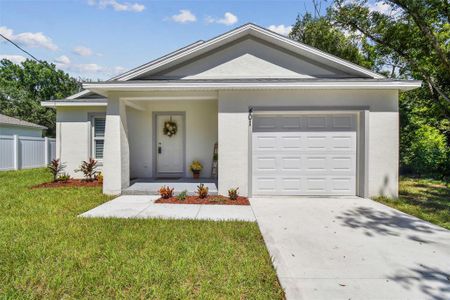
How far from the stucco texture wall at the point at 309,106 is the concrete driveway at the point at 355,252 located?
1363mm

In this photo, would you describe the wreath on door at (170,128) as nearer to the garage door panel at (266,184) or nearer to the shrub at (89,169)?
the shrub at (89,169)

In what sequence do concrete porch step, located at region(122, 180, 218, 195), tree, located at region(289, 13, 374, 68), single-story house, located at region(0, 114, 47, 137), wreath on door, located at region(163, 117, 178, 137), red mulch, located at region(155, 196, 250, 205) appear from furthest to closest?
single-story house, located at region(0, 114, 47, 137), tree, located at region(289, 13, 374, 68), wreath on door, located at region(163, 117, 178, 137), concrete porch step, located at region(122, 180, 218, 195), red mulch, located at region(155, 196, 250, 205)

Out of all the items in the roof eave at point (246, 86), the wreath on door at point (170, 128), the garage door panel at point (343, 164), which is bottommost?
the garage door panel at point (343, 164)

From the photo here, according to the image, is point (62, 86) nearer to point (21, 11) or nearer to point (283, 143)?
point (21, 11)

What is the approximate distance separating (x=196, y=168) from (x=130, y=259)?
19.7 feet

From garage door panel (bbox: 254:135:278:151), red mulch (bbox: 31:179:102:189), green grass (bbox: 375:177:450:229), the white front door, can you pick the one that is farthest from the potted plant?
green grass (bbox: 375:177:450:229)

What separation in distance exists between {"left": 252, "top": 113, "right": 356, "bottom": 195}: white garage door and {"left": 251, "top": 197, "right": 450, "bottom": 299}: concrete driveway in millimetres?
1271

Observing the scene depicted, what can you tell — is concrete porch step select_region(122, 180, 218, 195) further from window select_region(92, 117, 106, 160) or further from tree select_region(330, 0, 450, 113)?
tree select_region(330, 0, 450, 113)

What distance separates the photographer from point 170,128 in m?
9.52

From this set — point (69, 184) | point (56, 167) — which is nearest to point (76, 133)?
point (56, 167)

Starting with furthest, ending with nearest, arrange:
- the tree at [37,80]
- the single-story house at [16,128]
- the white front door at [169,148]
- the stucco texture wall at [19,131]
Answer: the tree at [37,80] → the stucco texture wall at [19,131] → the single-story house at [16,128] → the white front door at [169,148]

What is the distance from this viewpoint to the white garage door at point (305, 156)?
7379mm

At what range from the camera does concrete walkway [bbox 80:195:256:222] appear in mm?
5418

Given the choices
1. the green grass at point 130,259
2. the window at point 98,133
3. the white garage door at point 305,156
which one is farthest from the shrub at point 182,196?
the window at point 98,133
